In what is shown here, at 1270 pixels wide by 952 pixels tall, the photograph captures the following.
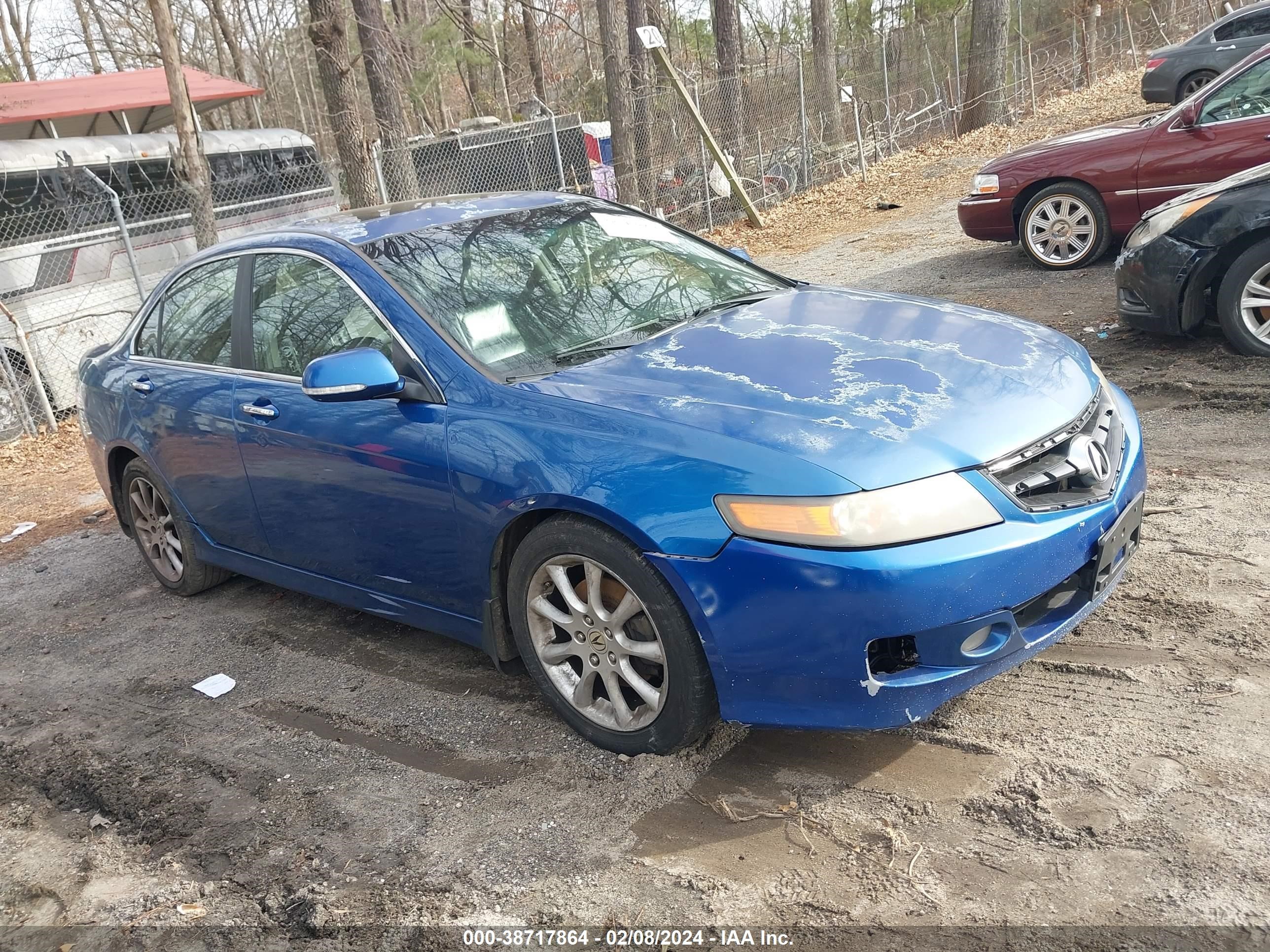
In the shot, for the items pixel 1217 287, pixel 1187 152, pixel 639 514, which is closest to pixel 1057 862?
pixel 639 514

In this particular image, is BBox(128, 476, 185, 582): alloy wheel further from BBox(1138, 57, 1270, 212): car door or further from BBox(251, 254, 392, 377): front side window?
BBox(1138, 57, 1270, 212): car door

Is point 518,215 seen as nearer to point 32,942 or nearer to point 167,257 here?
point 32,942

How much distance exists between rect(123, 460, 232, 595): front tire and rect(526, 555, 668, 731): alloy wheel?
2.42 meters

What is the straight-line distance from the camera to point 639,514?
2930mm

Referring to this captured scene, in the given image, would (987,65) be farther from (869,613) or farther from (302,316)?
(869,613)

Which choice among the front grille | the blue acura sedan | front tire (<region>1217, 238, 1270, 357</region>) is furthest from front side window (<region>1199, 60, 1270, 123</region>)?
the front grille

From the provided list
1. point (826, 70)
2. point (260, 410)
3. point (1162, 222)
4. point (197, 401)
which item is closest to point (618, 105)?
point (826, 70)

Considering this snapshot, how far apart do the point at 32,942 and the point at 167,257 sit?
35.2ft

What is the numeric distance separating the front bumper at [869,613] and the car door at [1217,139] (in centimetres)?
649

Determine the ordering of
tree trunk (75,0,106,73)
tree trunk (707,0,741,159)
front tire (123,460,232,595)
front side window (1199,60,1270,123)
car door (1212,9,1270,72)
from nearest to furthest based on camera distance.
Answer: front tire (123,460,232,595) < front side window (1199,60,1270,123) < car door (1212,9,1270,72) < tree trunk (707,0,741,159) < tree trunk (75,0,106,73)

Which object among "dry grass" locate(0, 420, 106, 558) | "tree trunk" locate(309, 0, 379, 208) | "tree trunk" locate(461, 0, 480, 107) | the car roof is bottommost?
"dry grass" locate(0, 420, 106, 558)

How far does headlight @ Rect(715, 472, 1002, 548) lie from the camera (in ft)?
8.91

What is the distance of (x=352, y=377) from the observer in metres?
3.50

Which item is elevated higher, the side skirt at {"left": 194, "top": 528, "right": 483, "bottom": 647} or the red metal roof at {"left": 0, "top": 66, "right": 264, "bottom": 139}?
the red metal roof at {"left": 0, "top": 66, "right": 264, "bottom": 139}
